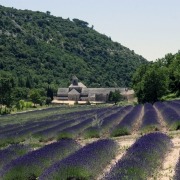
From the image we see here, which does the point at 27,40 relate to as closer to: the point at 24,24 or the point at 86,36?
the point at 24,24

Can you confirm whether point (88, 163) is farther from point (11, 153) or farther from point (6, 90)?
point (6, 90)

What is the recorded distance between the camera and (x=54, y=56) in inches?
5925

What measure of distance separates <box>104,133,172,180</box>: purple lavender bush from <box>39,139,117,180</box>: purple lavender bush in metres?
0.74

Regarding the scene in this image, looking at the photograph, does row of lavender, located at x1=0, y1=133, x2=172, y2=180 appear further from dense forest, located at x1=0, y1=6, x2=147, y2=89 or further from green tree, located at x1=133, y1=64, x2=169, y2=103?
dense forest, located at x1=0, y1=6, x2=147, y2=89

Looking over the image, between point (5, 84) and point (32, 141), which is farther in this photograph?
point (5, 84)

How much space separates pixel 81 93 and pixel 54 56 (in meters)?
26.2

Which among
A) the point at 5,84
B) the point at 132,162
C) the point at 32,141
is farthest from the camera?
the point at 5,84

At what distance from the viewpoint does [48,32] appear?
7200 inches

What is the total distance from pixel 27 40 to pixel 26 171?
148438 mm

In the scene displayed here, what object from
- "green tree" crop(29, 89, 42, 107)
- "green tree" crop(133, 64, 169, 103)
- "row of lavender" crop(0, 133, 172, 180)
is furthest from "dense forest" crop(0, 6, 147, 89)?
"row of lavender" crop(0, 133, 172, 180)

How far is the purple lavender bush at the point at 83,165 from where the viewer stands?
10180mm

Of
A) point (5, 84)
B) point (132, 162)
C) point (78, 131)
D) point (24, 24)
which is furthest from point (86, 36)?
point (132, 162)

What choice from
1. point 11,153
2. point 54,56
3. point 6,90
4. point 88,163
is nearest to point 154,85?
point 6,90

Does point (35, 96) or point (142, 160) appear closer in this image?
point (142, 160)
